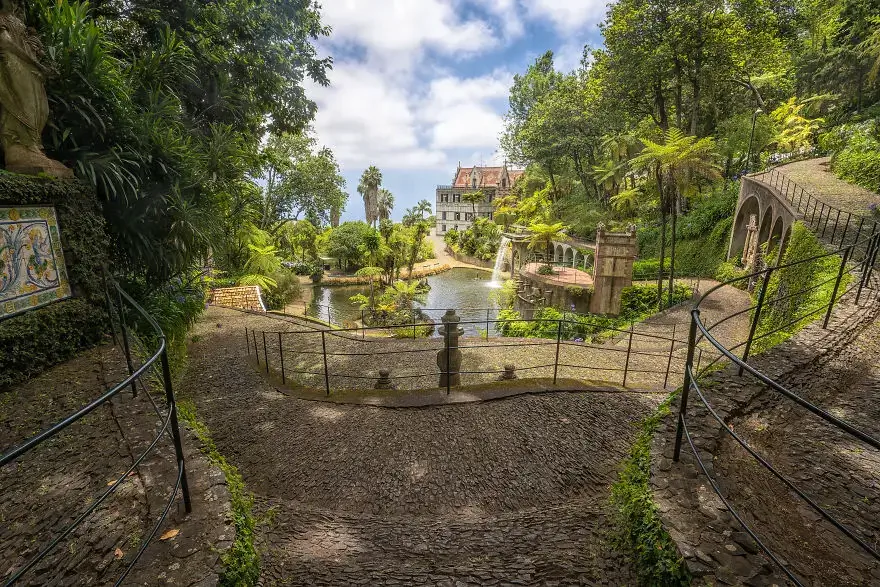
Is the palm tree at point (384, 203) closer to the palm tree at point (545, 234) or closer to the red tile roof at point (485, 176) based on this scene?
the red tile roof at point (485, 176)

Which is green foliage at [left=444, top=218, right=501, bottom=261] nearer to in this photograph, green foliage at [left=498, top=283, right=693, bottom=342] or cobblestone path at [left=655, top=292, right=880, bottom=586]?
green foliage at [left=498, top=283, right=693, bottom=342]

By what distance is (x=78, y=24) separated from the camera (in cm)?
515

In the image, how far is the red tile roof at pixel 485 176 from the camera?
170 ft

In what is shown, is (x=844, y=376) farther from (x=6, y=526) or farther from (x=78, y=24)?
(x=78, y=24)

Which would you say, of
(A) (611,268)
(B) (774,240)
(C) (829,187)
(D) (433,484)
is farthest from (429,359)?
(C) (829,187)

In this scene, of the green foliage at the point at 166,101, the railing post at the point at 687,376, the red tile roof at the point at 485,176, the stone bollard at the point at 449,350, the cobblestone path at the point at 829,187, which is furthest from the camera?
the red tile roof at the point at 485,176

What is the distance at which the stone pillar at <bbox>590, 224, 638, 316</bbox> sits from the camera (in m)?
16.1

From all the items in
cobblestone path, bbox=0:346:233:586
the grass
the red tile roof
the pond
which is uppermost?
the red tile roof

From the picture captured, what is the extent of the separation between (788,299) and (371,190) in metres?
43.8

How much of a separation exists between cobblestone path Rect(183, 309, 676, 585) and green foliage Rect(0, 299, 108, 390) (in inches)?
74.8

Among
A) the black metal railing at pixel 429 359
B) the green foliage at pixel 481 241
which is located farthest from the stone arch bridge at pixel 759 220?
the green foliage at pixel 481 241

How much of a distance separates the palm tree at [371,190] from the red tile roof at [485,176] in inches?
510

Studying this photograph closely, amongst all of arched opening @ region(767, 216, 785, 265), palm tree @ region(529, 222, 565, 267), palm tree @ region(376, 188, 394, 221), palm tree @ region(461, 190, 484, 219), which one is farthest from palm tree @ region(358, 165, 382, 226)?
arched opening @ region(767, 216, 785, 265)

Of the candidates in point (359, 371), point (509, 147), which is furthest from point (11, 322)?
point (509, 147)
